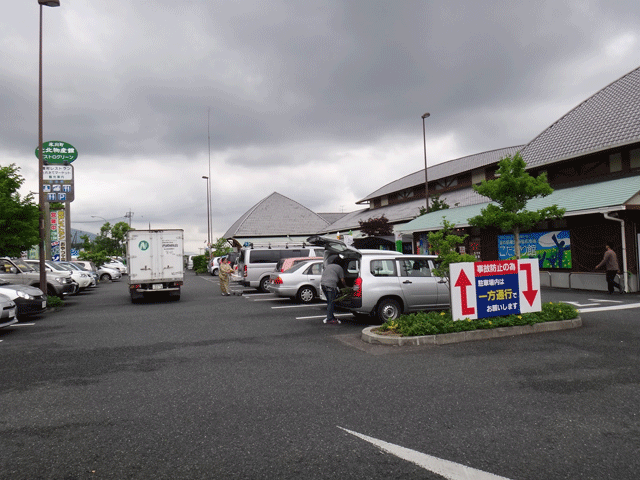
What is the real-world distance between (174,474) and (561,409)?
12.9 feet

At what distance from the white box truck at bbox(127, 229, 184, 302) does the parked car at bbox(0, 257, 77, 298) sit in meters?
3.33

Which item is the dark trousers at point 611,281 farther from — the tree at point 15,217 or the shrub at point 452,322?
the tree at point 15,217

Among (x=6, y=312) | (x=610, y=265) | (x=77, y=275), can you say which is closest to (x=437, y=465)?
(x=6, y=312)

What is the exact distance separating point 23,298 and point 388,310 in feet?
31.1

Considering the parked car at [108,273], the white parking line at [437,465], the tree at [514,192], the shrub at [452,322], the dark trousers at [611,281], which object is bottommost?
the white parking line at [437,465]

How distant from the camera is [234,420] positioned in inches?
190

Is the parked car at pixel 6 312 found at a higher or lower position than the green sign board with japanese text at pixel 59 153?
lower

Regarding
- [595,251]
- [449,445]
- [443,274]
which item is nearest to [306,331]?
[443,274]

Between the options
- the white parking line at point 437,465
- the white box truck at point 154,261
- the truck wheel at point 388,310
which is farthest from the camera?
the white box truck at point 154,261

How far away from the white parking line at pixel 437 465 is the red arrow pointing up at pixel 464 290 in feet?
18.6

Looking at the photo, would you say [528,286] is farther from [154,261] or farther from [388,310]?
[154,261]

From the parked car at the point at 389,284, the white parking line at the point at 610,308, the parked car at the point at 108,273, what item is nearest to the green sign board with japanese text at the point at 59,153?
the parked car at the point at 108,273

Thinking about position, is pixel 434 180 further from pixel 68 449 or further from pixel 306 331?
pixel 68 449

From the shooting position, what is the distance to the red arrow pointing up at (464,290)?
9414 mm
